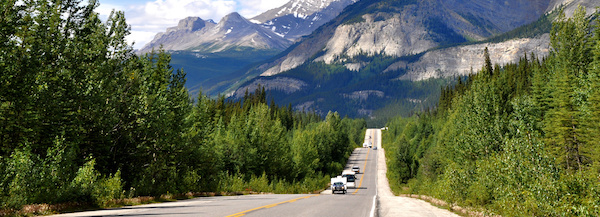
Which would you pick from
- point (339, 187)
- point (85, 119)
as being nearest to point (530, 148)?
point (85, 119)

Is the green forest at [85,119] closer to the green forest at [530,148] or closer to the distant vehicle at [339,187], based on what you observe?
the distant vehicle at [339,187]

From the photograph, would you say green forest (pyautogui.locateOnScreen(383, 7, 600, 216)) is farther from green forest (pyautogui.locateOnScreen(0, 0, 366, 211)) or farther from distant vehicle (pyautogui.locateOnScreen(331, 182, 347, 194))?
green forest (pyautogui.locateOnScreen(0, 0, 366, 211))

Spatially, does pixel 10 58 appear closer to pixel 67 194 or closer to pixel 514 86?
pixel 67 194

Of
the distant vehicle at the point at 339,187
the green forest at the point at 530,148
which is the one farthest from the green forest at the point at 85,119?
the green forest at the point at 530,148

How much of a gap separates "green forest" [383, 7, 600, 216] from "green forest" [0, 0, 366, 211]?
18.5m

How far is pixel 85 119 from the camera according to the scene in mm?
Result: 22812

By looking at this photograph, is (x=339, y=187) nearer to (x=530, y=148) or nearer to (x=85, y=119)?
(x=530, y=148)

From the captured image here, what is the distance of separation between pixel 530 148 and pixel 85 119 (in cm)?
2332

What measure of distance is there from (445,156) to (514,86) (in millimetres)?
38258

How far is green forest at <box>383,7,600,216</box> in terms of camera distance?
1683cm

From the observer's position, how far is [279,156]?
6134 cm

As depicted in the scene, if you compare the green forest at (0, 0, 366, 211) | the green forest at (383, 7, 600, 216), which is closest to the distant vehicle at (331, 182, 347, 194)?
the green forest at (383, 7, 600, 216)

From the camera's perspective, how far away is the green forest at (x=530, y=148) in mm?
16828

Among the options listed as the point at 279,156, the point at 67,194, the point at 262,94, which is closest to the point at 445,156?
the point at 279,156
